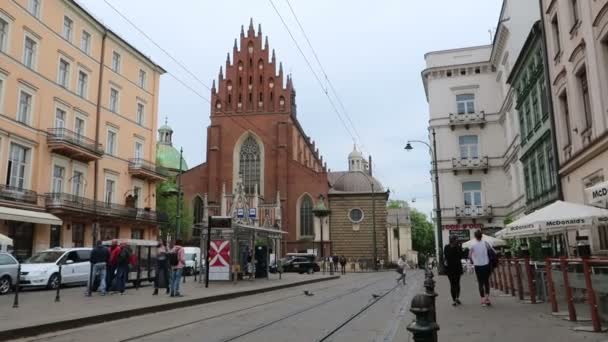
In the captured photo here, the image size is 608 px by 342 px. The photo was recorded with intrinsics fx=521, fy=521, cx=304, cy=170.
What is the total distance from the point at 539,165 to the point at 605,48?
33.5ft

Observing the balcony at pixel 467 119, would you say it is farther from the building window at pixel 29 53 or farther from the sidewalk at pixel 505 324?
the sidewalk at pixel 505 324

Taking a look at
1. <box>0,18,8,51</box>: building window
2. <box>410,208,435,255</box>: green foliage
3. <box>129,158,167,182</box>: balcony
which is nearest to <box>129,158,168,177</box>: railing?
<box>129,158,167,182</box>: balcony

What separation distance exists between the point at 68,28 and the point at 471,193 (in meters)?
31.3

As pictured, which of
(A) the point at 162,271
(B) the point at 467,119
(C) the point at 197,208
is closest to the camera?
(A) the point at 162,271

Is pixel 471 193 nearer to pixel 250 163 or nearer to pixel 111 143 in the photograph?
pixel 250 163

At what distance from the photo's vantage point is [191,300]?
14.7m

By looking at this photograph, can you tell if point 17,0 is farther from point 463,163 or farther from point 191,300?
point 463,163

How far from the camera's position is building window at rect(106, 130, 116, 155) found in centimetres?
3600

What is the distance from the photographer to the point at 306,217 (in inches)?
2302

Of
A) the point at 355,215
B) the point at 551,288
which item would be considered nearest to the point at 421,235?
the point at 355,215

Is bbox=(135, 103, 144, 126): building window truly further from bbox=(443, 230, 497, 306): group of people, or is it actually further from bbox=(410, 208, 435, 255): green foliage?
bbox=(410, 208, 435, 255): green foliage

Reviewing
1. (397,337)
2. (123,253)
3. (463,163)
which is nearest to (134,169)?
(123,253)

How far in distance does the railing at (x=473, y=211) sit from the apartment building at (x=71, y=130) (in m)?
23.5

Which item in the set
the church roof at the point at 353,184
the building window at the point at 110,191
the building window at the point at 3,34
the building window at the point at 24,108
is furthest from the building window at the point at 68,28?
the church roof at the point at 353,184
